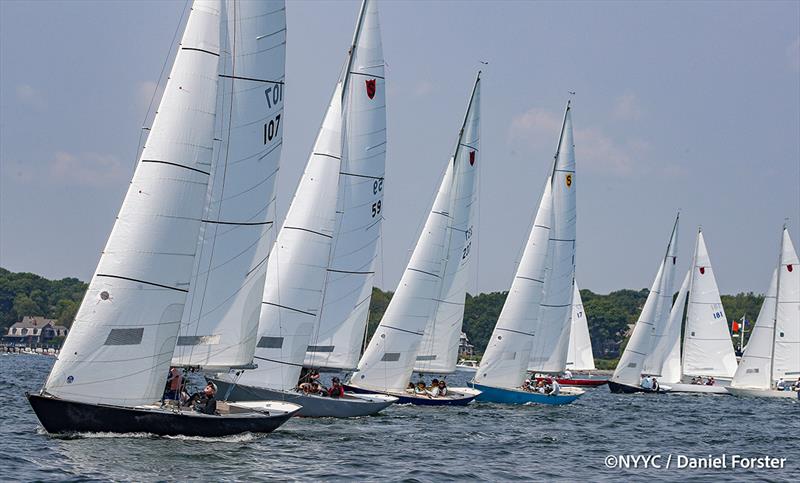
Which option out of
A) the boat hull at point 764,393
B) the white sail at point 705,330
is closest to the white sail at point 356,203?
the boat hull at point 764,393

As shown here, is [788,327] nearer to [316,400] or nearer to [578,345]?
[578,345]

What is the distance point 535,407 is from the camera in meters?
49.0

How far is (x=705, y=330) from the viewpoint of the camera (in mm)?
75438

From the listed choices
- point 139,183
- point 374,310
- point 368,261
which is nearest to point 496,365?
point 368,261

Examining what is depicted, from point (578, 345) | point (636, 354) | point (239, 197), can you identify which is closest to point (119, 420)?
point (239, 197)

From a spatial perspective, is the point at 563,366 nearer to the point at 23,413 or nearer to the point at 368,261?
the point at 368,261

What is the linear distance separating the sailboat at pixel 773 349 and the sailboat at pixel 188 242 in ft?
146

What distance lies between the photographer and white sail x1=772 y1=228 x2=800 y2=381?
68000 millimetres

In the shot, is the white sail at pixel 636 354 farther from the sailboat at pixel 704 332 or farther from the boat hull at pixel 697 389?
the sailboat at pixel 704 332

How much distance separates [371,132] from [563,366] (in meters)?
20.3

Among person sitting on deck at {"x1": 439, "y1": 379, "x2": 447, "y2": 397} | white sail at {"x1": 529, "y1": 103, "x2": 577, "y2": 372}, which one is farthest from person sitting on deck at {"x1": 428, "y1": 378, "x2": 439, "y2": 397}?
white sail at {"x1": 529, "y1": 103, "x2": 577, "y2": 372}

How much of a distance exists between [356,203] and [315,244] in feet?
12.3

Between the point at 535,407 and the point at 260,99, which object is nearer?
the point at 260,99

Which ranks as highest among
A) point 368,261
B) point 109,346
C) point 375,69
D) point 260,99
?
point 375,69
